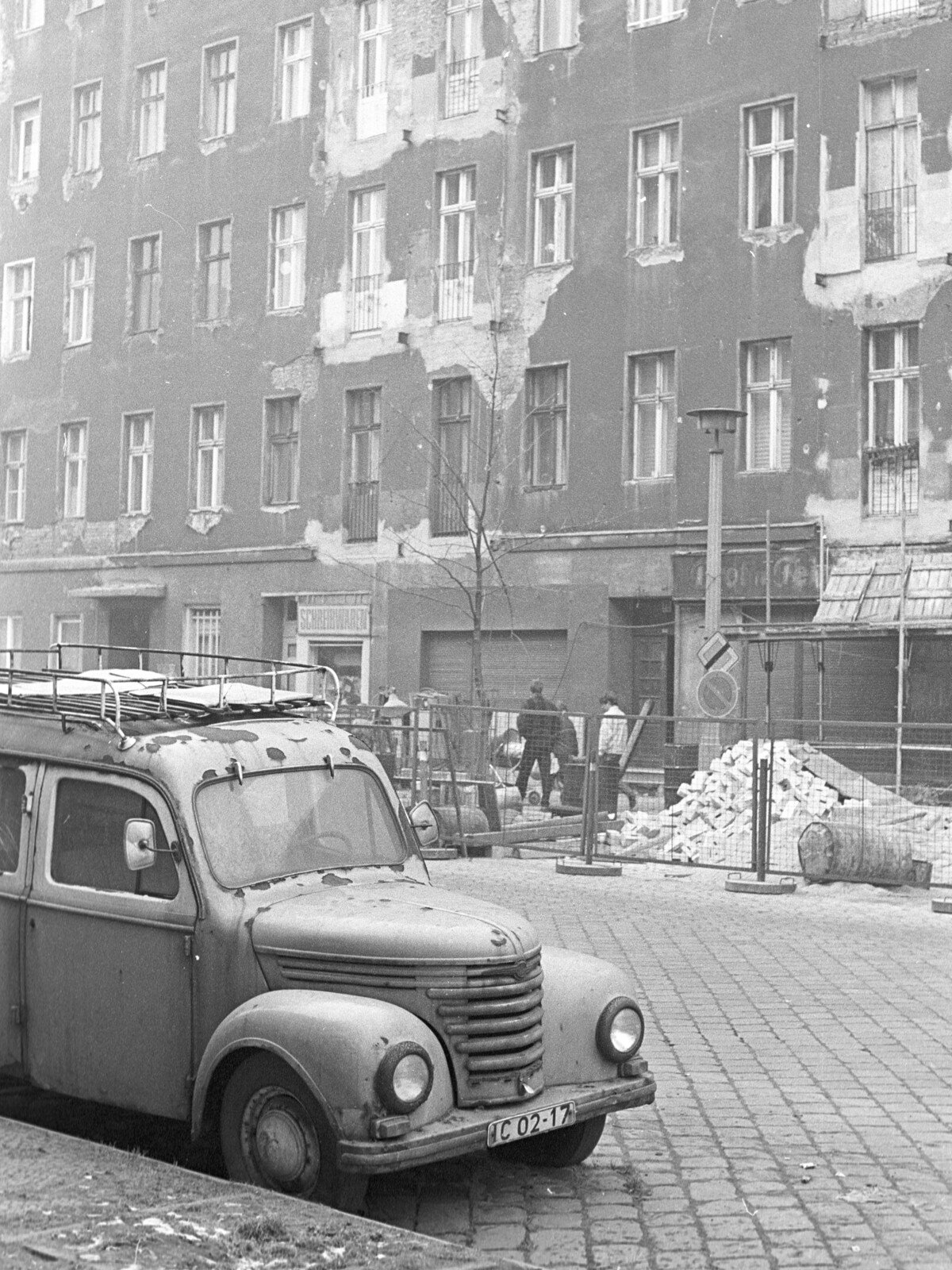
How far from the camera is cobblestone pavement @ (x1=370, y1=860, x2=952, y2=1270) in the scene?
6164mm

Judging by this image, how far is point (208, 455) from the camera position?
37281 mm

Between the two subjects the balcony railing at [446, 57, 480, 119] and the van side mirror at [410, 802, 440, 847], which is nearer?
the van side mirror at [410, 802, 440, 847]

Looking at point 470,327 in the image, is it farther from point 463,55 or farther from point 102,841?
point 102,841

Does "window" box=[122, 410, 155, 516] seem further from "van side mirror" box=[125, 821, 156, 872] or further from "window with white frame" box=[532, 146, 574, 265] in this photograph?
"van side mirror" box=[125, 821, 156, 872]

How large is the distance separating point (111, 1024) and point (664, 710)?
904 inches

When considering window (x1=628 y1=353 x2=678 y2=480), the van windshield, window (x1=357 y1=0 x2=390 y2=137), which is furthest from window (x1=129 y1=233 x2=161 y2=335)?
the van windshield

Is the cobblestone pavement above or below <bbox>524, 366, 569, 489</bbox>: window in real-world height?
below

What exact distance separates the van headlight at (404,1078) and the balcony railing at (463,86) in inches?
1133

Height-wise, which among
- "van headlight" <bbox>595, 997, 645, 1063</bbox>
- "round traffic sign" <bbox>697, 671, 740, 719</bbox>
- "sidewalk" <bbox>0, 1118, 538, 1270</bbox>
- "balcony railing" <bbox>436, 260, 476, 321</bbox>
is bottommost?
"sidewalk" <bbox>0, 1118, 538, 1270</bbox>

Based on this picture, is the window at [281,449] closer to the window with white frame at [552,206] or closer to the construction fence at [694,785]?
the window with white frame at [552,206]

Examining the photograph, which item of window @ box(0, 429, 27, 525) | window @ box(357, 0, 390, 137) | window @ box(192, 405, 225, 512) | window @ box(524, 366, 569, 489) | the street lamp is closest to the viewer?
the street lamp

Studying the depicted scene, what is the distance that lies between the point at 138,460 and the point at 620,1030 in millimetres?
33432

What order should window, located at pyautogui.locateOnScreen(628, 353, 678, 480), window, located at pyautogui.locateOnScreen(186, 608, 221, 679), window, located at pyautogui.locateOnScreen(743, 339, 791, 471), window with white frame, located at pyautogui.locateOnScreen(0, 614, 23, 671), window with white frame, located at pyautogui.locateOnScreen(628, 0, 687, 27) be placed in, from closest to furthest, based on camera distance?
window, located at pyautogui.locateOnScreen(743, 339, 791, 471)
window, located at pyautogui.locateOnScreen(628, 353, 678, 480)
window with white frame, located at pyautogui.locateOnScreen(628, 0, 687, 27)
window, located at pyautogui.locateOnScreen(186, 608, 221, 679)
window with white frame, located at pyautogui.locateOnScreen(0, 614, 23, 671)

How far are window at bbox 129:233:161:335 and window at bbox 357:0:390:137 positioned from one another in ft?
20.7
